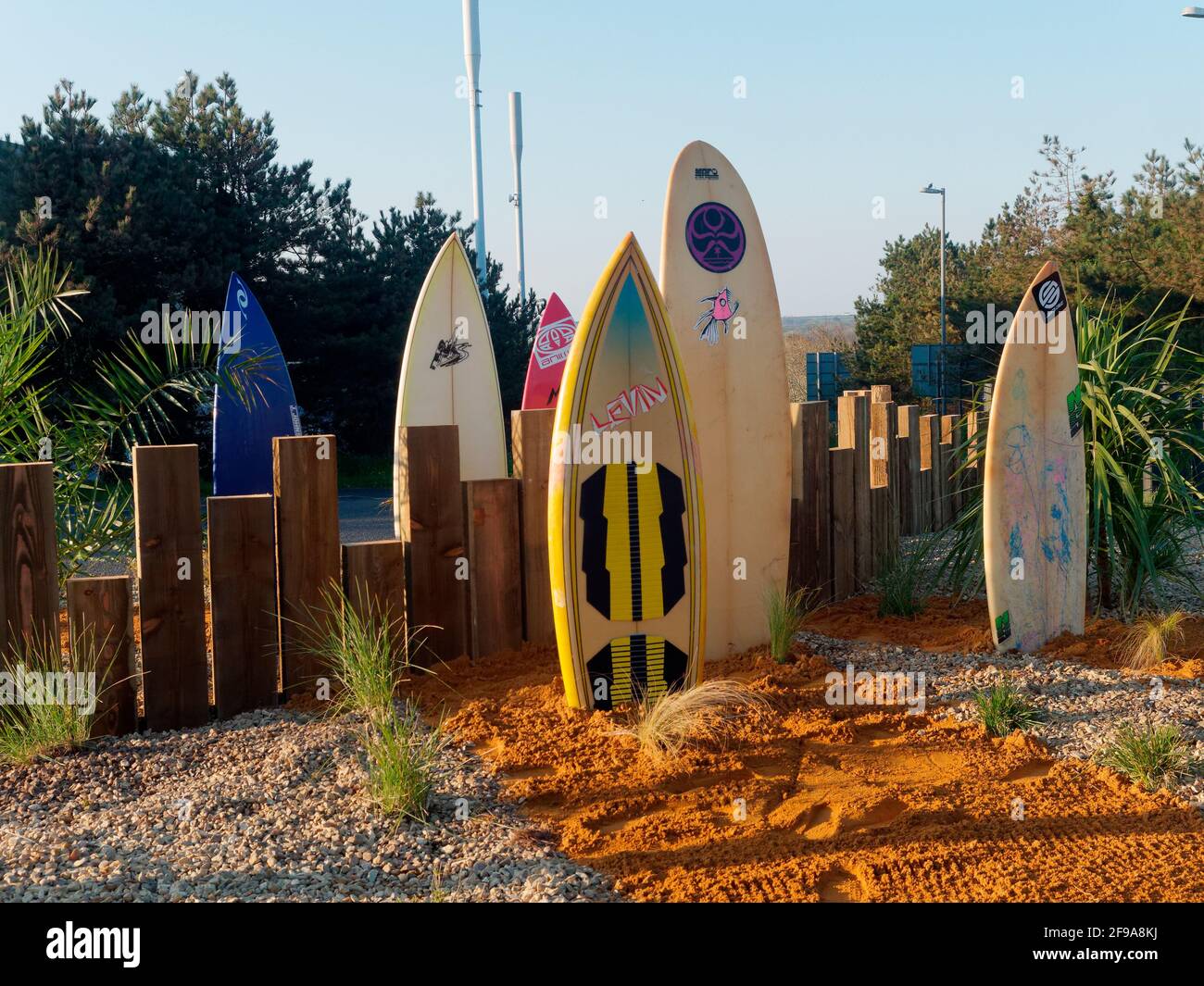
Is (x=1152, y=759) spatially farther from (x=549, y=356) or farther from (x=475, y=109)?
(x=475, y=109)

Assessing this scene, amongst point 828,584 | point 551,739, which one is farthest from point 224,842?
point 828,584

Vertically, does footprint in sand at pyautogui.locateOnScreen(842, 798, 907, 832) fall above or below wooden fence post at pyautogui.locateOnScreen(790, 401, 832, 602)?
below

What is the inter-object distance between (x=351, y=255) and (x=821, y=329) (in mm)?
22091

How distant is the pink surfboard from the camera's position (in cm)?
891

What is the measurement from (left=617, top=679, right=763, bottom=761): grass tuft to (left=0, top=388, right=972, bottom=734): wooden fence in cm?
109

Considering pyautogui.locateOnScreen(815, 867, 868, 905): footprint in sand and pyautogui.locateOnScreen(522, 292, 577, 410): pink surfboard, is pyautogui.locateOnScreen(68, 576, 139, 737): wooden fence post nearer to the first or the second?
pyautogui.locateOnScreen(815, 867, 868, 905): footprint in sand

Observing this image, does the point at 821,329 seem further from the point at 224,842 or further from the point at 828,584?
the point at 224,842

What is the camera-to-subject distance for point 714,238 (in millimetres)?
5383

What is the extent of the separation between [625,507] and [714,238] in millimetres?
1603

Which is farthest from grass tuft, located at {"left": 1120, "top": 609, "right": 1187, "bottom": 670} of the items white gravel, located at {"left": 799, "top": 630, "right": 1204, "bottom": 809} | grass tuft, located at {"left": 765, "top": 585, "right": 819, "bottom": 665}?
grass tuft, located at {"left": 765, "top": 585, "right": 819, "bottom": 665}

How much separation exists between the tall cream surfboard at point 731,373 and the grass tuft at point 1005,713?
1280mm

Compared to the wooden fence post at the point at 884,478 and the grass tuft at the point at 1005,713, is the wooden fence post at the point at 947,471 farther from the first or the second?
the grass tuft at the point at 1005,713

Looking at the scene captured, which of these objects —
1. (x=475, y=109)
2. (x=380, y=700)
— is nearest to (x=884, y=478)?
(x=380, y=700)

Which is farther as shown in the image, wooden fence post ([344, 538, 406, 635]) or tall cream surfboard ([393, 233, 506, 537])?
tall cream surfboard ([393, 233, 506, 537])
